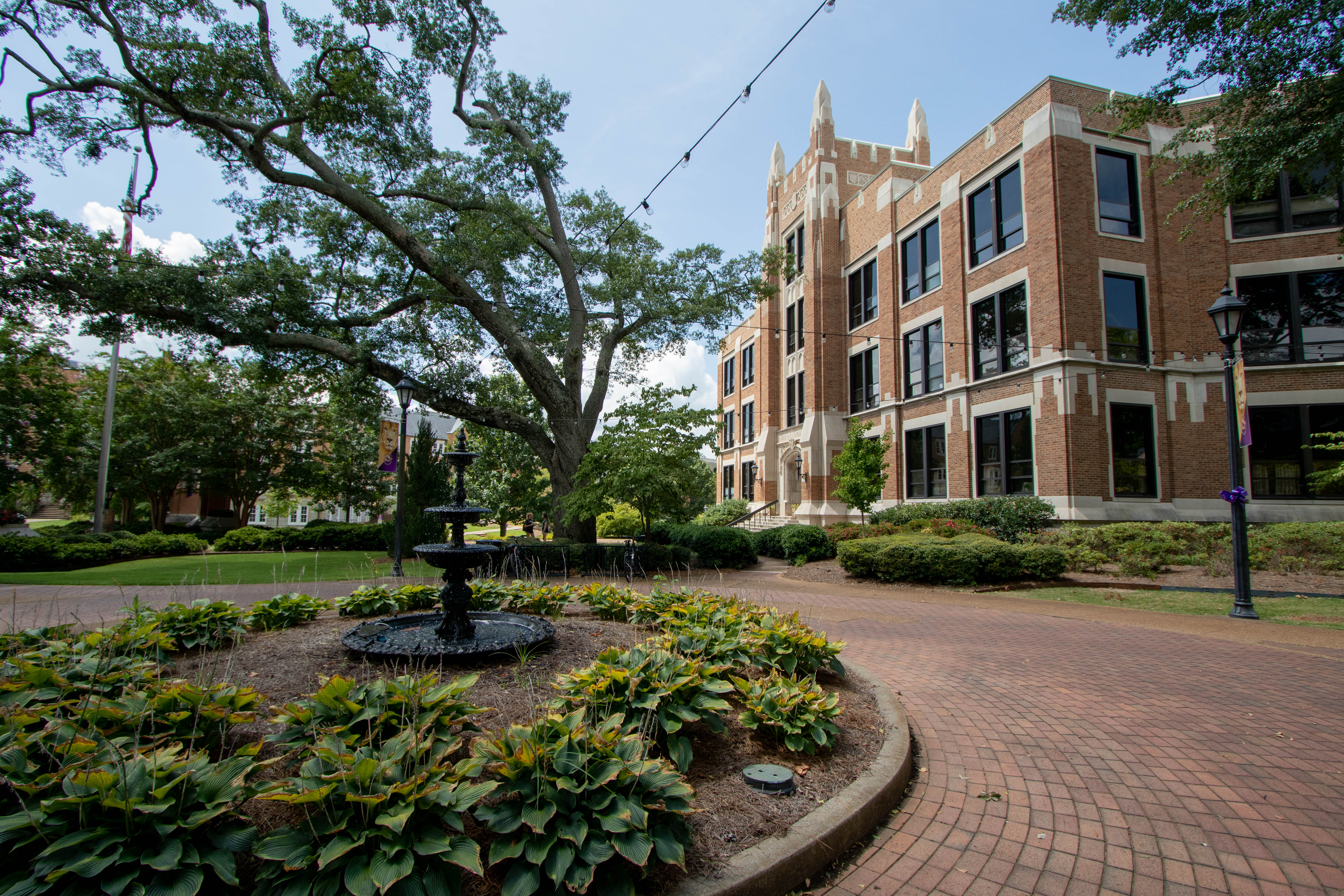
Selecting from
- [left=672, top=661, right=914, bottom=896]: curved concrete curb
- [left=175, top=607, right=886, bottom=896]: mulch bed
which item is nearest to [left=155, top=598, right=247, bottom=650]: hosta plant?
[left=175, top=607, right=886, bottom=896]: mulch bed

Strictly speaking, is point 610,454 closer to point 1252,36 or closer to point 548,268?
point 548,268

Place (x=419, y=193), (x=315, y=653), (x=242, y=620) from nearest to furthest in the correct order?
(x=315, y=653) < (x=242, y=620) < (x=419, y=193)

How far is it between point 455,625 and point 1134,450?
59.6 feet

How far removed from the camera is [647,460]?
1348cm

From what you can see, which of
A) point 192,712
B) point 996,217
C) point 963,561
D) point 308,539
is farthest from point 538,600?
point 308,539

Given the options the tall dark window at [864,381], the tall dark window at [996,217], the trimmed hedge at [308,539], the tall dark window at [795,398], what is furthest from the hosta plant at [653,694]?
the tall dark window at [795,398]

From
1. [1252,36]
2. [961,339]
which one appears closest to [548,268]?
[961,339]

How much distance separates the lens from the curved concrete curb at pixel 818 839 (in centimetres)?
240

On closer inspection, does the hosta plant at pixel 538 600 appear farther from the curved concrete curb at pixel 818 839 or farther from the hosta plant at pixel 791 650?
the curved concrete curb at pixel 818 839

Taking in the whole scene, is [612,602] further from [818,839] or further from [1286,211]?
[1286,211]

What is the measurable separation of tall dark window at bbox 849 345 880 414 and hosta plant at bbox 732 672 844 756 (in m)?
21.3

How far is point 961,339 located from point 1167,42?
27.9ft

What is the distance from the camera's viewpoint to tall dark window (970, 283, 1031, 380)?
17562mm

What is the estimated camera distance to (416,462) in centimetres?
2170
